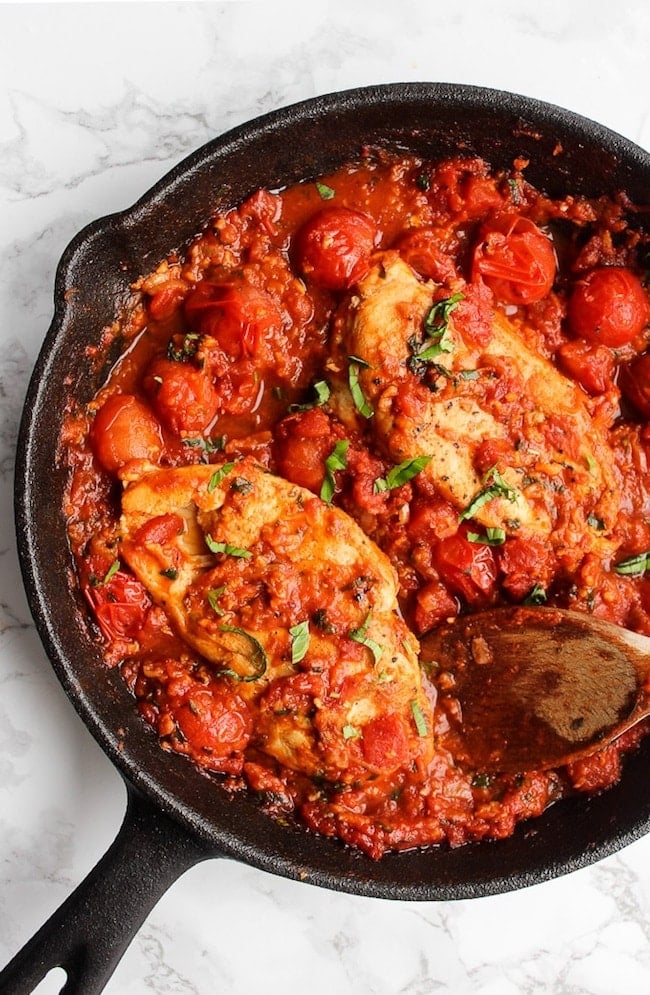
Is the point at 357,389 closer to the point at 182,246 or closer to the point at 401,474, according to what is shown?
the point at 401,474

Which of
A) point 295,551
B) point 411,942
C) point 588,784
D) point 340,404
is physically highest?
point 340,404

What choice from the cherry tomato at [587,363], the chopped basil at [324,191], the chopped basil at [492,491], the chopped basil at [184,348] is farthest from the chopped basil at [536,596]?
the chopped basil at [324,191]

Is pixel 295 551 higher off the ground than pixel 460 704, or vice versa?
pixel 295 551

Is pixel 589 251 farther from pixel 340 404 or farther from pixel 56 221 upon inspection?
pixel 56 221

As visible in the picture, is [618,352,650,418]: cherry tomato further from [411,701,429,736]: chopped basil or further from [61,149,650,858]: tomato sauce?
[411,701,429,736]: chopped basil

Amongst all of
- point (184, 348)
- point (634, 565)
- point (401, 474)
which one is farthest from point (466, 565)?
point (184, 348)

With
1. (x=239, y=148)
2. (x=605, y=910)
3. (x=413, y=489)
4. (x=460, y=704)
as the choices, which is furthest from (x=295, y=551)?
(x=605, y=910)
